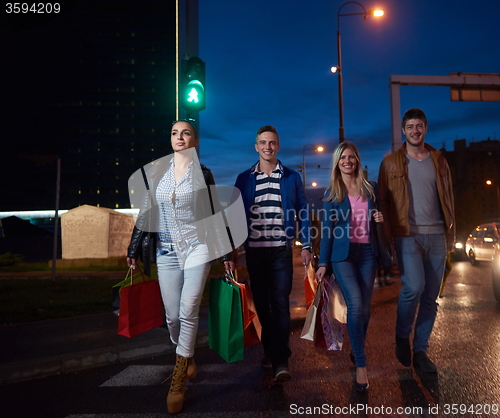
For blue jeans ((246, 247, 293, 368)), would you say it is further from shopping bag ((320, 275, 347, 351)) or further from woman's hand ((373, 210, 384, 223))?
woman's hand ((373, 210, 384, 223))

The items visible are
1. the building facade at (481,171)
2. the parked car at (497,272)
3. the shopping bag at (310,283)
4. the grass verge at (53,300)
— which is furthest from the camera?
the building facade at (481,171)

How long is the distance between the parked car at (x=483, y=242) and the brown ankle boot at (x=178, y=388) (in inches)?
565

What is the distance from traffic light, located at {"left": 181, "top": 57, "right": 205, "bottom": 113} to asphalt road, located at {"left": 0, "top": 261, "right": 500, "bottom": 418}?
3.18 meters

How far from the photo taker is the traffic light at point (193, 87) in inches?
235

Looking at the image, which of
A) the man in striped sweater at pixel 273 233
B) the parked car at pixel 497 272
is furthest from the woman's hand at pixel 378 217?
the parked car at pixel 497 272

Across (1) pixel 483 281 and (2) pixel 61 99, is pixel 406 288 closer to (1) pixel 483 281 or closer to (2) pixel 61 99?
(1) pixel 483 281

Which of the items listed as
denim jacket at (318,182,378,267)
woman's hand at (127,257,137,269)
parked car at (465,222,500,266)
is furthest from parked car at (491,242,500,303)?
parked car at (465,222,500,266)

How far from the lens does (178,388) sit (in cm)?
330

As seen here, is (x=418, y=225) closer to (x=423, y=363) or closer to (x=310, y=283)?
(x=310, y=283)

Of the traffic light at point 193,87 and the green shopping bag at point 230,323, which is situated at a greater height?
the traffic light at point 193,87

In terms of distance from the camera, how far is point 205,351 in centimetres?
513

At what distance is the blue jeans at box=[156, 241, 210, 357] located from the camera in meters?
3.47

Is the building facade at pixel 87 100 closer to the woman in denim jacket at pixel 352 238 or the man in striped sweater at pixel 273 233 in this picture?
the man in striped sweater at pixel 273 233

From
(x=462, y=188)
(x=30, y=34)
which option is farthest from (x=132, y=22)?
(x=462, y=188)
